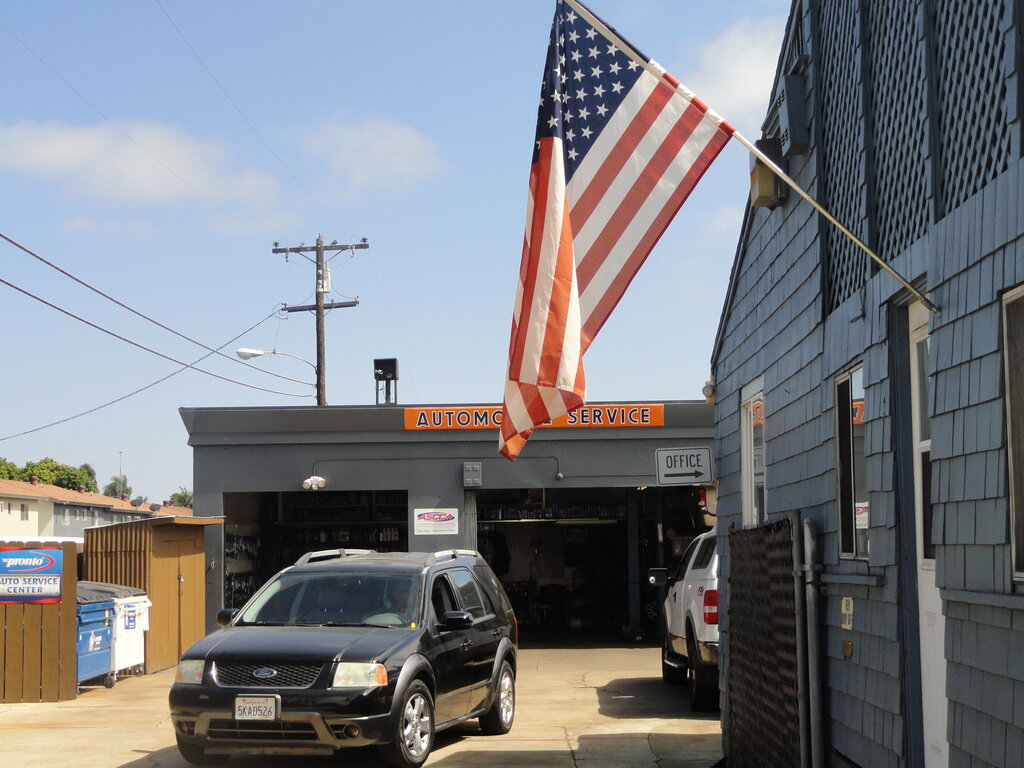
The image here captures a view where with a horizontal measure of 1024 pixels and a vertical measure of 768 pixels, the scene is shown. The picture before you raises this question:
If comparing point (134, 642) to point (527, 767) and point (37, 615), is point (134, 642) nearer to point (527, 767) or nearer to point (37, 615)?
point (37, 615)

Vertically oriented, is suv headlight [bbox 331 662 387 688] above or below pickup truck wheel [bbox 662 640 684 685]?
above

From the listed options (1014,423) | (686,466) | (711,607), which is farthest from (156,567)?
(1014,423)

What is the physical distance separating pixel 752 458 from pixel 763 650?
2.06 metres

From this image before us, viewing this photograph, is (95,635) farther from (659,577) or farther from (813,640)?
(813,640)

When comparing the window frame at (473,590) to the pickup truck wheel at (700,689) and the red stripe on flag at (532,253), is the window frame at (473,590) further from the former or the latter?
the red stripe on flag at (532,253)

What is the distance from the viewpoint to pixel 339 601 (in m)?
10.8

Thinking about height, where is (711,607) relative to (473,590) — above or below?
below

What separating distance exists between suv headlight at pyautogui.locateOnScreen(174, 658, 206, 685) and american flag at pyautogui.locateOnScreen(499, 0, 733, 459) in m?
3.80

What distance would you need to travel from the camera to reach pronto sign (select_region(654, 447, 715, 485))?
13.4 meters

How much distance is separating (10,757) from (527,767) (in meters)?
4.61

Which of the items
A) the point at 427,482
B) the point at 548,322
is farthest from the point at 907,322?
the point at 427,482

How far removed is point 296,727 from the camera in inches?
363

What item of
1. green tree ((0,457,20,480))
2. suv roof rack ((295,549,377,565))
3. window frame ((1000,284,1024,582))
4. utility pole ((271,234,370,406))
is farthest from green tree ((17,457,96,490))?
window frame ((1000,284,1024,582))

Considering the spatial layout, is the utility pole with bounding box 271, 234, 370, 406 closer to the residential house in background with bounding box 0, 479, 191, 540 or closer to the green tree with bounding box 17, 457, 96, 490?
the residential house in background with bounding box 0, 479, 191, 540
